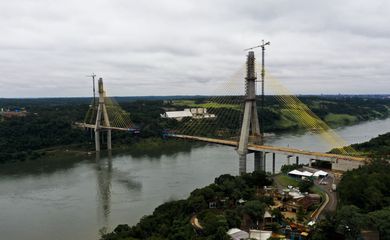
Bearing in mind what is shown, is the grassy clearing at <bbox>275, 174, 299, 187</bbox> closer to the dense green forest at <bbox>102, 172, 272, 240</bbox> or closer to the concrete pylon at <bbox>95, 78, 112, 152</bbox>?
the dense green forest at <bbox>102, 172, 272, 240</bbox>

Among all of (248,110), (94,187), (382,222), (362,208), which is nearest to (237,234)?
(382,222)

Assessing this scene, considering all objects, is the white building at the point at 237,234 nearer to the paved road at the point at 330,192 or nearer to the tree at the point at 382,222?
the paved road at the point at 330,192

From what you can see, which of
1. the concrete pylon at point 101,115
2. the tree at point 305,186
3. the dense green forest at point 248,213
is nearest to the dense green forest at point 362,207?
the dense green forest at point 248,213

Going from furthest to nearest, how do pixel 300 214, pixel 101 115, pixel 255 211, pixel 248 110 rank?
pixel 101 115 < pixel 248 110 < pixel 300 214 < pixel 255 211

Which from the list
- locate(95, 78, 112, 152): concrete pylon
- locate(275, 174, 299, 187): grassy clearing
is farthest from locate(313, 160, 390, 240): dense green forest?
locate(95, 78, 112, 152): concrete pylon

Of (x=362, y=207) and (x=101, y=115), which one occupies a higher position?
(x=101, y=115)

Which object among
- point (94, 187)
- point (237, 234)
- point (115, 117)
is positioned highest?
point (115, 117)

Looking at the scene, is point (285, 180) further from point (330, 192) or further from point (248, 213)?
point (248, 213)

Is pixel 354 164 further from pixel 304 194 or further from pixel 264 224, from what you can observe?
pixel 264 224
